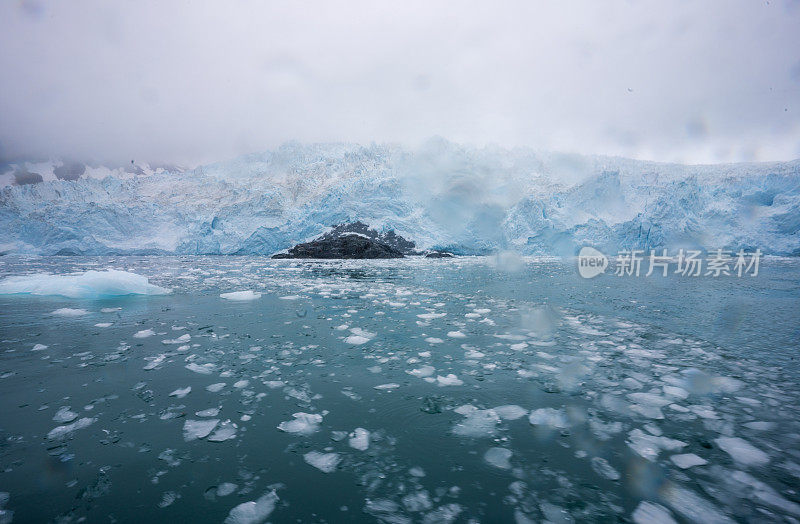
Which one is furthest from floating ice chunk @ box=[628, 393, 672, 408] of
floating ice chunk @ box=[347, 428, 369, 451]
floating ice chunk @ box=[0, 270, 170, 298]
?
floating ice chunk @ box=[0, 270, 170, 298]

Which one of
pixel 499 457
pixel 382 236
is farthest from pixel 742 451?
pixel 382 236

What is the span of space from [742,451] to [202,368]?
5472 millimetres

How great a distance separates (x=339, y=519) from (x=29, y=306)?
11655 millimetres

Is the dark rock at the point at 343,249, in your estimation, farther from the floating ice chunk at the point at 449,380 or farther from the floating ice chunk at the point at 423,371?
the floating ice chunk at the point at 449,380

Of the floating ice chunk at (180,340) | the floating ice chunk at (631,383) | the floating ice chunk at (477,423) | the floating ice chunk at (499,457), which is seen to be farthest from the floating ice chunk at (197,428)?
the floating ice chunk at (631,383)

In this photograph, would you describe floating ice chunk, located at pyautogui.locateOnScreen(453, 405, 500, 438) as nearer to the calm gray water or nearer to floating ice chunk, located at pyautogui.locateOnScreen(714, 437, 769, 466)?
the calm gray water

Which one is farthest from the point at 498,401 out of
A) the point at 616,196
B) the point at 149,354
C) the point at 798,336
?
the point at 616,196

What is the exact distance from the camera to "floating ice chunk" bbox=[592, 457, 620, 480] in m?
2.35

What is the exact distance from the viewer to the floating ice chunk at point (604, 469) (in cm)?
235

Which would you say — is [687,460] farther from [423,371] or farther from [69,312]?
[69,312]

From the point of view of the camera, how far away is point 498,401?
138 inches

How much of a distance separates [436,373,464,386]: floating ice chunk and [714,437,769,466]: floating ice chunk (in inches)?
88.7

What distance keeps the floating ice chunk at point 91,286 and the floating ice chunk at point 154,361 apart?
755 centimetres

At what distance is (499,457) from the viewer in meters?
2.58
